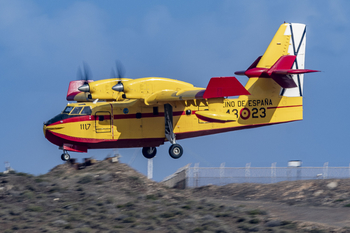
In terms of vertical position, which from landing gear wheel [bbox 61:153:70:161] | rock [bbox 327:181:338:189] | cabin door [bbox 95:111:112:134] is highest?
cabin door [bbox 95:111:112:134]

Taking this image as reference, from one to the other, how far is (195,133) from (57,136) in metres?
8.02

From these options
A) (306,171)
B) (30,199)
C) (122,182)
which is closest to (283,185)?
(306,171)

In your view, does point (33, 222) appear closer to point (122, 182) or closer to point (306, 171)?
point (122, 182)

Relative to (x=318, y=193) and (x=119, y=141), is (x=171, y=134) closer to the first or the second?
(x=119, y=141)

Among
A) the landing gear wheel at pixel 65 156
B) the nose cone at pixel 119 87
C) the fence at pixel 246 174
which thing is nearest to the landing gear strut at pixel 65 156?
the landing gear wheel at pixel 65 156

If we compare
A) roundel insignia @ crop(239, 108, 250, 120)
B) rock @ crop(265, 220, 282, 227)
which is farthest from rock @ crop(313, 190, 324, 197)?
rock @ crop(265, 220, 282, 227)

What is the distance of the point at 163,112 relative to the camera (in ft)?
86.7

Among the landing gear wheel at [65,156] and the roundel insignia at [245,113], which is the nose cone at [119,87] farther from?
the roundel insignia at [245,113]

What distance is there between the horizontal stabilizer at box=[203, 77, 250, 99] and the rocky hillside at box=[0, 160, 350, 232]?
5.30 metres

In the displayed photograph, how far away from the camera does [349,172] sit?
84.5 feet

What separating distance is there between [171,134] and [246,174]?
5.14m

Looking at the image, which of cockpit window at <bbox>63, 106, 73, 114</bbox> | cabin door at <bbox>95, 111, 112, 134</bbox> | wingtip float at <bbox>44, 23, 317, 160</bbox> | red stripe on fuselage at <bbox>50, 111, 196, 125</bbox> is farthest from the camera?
cockpit window at <bbox>63, 106, 73, 114</bbox>

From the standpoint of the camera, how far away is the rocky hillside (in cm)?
1592

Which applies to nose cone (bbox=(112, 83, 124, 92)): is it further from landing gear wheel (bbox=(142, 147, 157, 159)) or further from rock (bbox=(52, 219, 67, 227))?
rock (bbox=(52, 219, 67, 227))
